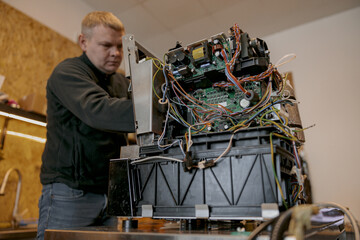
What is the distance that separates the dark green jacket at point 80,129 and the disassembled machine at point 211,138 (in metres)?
0.14

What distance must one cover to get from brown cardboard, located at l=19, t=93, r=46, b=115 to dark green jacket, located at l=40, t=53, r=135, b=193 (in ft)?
2.64

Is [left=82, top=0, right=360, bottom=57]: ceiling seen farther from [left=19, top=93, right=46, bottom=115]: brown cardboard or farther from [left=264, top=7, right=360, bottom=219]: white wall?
[left=19, top=93, right=46, bottom=115]: brown cardboard

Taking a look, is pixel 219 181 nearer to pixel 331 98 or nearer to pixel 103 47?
pixel 103 47

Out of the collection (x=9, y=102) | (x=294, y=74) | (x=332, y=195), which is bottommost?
(x=332, y=195)

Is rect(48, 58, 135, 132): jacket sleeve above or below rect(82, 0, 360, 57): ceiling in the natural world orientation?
below

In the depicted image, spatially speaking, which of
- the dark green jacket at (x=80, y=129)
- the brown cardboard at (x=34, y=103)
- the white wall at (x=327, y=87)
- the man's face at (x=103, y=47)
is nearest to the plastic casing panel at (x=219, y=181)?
the dark green jacket at (x=80, y=129)

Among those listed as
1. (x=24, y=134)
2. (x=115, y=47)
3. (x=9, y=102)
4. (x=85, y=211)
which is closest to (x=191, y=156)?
(x=85, y=211)

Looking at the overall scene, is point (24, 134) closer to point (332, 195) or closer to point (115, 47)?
point (115, 47)

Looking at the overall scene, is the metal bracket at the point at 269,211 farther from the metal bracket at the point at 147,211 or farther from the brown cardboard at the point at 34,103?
the brown cardboard at the point at 34,103

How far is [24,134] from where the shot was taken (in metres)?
2.19

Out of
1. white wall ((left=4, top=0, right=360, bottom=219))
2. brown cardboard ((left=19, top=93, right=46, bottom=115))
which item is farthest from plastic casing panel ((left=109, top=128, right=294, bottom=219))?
white wall ((left=4, top=0, right=360, bottom=219))

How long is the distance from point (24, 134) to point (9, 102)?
328mm

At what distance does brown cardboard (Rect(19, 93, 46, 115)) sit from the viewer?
2018 mm

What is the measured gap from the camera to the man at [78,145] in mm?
1012
